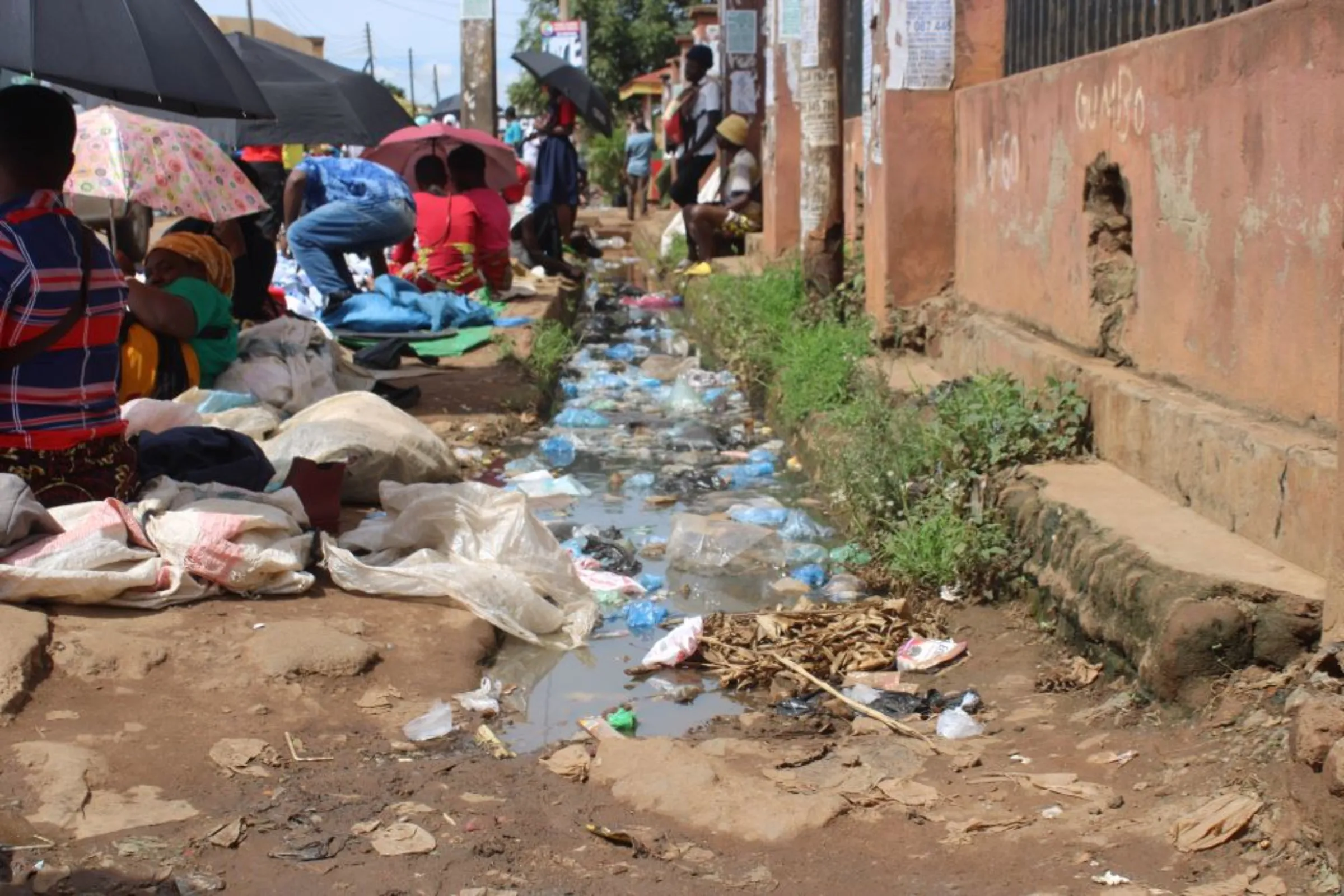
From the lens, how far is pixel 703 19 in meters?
25.2

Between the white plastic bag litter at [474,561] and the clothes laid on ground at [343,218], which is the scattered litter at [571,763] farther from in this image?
the clothes laid on ground at [343,218]

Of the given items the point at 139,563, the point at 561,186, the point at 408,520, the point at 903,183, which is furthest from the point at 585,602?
the point at 561,186

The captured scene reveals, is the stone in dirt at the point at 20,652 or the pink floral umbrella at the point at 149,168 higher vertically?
the pink floral umbrella at the point at 149,168

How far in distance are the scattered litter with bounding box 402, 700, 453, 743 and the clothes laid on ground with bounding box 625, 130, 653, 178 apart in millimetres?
20688

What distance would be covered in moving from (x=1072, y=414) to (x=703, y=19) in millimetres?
21280

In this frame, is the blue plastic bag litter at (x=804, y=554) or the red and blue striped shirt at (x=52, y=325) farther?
the blue plastic bag litter at (x=804, y=554)

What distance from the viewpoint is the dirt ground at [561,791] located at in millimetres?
2889

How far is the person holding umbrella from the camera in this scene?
13148 millimetres

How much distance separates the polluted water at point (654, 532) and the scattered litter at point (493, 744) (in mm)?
69

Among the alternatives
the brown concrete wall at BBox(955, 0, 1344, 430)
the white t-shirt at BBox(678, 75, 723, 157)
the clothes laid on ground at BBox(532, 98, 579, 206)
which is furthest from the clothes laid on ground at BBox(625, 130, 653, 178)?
the brown concrete wall at BBox(955, 0, 1344, 430)

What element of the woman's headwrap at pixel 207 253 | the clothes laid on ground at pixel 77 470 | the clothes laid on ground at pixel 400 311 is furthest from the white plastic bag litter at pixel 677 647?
the clothes laid on ground at pixel 400 311

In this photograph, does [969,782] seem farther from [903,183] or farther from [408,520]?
[903,183]

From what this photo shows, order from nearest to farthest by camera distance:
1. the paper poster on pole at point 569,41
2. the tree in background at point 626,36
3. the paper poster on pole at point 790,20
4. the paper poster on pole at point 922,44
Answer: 1. the paper poster on pole at point 922,44
2. the paper poster on pole at point 790,20
3. the paper poster on pole at point 569,41
4. the tree in background at point 626,36

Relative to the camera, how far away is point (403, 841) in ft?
10.1
